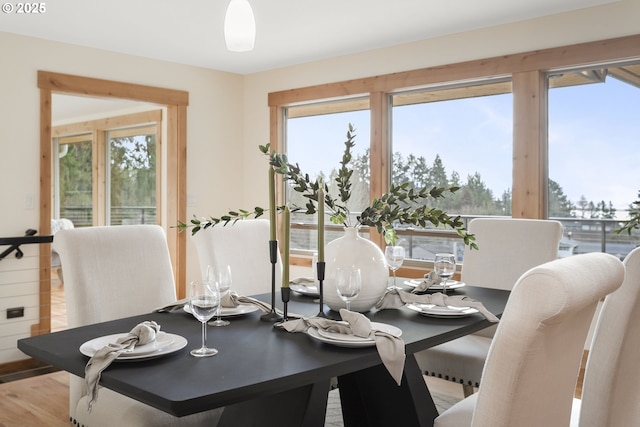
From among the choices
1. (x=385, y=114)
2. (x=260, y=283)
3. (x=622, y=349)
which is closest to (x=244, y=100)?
(x=385, y=114)

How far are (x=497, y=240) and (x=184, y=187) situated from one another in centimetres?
319

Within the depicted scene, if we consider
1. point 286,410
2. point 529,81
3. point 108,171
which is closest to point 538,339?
point 286,410

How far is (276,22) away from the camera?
13.7 ft

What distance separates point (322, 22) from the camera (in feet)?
13.7

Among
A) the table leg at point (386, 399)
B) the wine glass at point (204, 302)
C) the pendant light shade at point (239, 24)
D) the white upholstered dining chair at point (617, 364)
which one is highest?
the pendant light shade at point (239, 24)

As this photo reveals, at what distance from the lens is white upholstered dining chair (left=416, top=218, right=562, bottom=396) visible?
2.60 meters

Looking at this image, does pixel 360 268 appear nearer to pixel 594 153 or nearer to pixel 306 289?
pixel 306 289

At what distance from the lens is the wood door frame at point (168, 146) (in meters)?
4.46

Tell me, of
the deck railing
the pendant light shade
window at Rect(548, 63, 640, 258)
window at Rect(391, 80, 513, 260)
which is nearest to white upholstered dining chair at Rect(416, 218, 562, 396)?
the deck railing

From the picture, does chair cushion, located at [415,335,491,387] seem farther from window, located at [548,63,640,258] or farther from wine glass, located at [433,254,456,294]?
window, located at [548,63,640,258]

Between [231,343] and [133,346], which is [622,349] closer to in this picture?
[231,343]

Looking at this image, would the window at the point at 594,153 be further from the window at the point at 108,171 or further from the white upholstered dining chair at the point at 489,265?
the window at the point at 108,171

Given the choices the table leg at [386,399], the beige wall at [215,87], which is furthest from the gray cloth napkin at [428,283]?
the beige wall at [215,87]

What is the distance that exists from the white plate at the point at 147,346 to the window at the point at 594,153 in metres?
3.09
